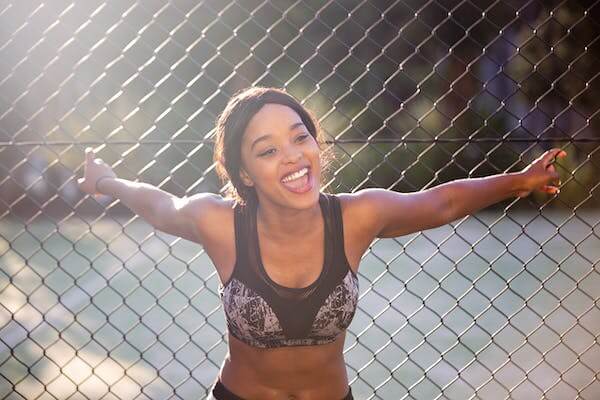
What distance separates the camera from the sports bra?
9.86 feet

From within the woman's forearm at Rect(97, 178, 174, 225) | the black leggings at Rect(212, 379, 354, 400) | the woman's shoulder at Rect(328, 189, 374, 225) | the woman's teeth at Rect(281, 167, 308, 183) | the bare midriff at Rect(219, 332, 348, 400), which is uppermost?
the woman's teeth at Rect(281, 167, 308, 183)

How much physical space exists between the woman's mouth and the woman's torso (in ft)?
0.73

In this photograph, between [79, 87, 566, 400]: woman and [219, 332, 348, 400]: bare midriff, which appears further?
[219, 332, 348, 400]: bare midriff

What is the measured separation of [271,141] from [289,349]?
75cm

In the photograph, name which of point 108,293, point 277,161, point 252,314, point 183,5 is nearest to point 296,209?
point 277,161

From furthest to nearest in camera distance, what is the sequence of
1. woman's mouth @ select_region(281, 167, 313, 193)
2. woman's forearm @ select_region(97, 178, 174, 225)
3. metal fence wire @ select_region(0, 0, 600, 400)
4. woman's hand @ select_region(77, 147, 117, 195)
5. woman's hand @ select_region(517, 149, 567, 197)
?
metal fence wire @ select_region(0, 0, 600, 400) < woman's hand @ select_region(77, 147, 117, 195) < woman's forearm @ select_region(97, 178, 174, 225) < woman's hand @ select_region(517, 149, 567, 197) < woman's mouth @ select_region(281, 167, 313, 193)

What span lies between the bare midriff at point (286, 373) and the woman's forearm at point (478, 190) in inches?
25.2

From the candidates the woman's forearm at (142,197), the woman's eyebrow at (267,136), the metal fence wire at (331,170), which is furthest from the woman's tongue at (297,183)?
the metal fence wire at (331,170)

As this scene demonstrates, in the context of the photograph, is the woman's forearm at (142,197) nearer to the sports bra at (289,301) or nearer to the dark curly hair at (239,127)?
the dark curly hair at (239,127)

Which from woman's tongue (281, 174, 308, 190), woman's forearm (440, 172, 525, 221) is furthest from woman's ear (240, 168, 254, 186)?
woman's forearm (440, 172, 525, 221)

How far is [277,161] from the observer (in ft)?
9.72

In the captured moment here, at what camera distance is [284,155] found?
2961mm

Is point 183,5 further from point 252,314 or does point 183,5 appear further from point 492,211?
point 252,314

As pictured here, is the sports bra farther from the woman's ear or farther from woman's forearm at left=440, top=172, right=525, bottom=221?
woman's forearm at left=440, top=172, right=525, bottom=221
